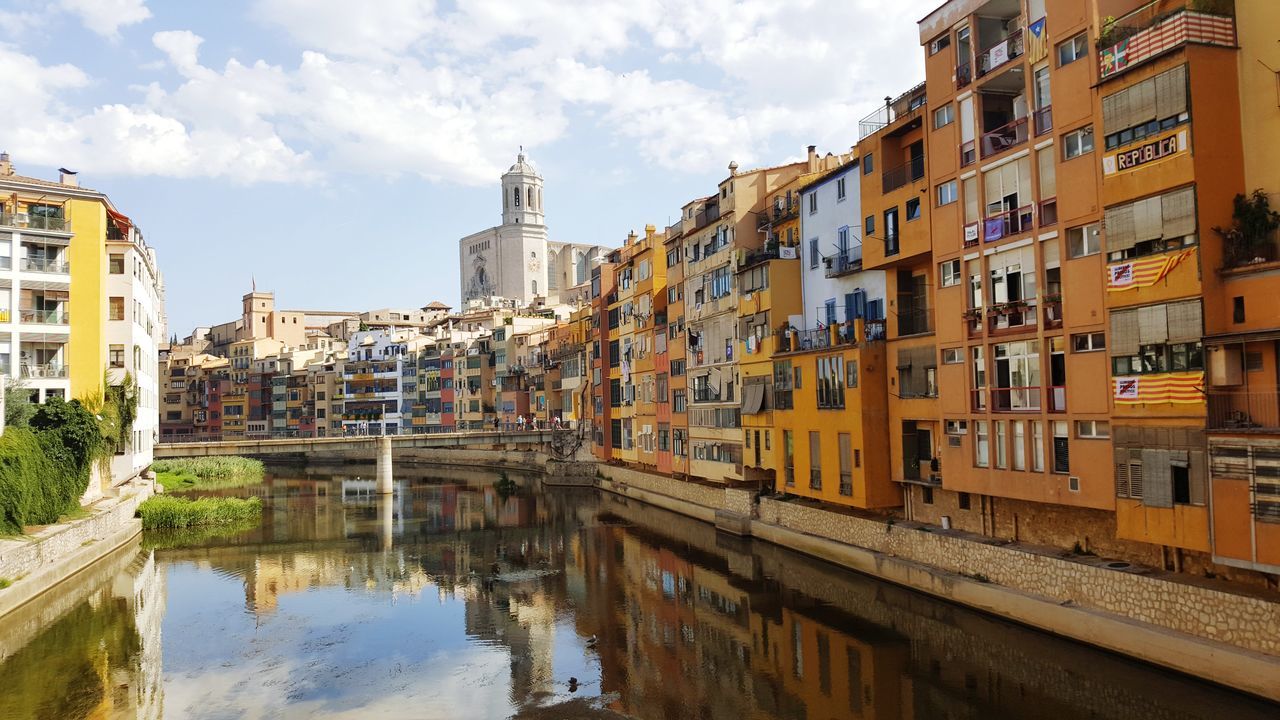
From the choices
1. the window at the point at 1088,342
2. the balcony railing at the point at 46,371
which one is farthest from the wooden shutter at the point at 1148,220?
the balcony railing at the point at 46,371

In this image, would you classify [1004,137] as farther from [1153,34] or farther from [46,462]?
[46,462]

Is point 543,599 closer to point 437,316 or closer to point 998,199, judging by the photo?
point 998,199

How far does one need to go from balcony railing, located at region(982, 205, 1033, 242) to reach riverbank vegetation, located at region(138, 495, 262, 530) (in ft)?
145

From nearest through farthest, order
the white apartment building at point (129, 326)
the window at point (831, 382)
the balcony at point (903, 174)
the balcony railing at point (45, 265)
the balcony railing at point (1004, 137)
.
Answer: the balcony railing at point (1004, 137) → the balcony at point (903, 174) → the window at point (831, 382) → the balcony railing at point (45, 265) → the white apartment building at point (129, 326)

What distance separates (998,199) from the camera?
28.0m

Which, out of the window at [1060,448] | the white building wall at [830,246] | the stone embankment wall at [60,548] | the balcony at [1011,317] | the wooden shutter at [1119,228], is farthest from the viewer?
the white building wall at [830,246]

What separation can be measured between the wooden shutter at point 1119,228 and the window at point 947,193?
697 centimetres

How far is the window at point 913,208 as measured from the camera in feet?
106

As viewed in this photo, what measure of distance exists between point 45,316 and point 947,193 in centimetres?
4495

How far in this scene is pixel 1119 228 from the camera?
2283cm

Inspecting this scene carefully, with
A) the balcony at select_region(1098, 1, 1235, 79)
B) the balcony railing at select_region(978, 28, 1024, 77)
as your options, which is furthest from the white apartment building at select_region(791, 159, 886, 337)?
the balcony at select_region(1098, 1, 1235, 79)

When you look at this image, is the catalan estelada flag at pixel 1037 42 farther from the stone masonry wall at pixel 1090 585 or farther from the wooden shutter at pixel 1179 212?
the stone masonry wall at pixel 1090 585

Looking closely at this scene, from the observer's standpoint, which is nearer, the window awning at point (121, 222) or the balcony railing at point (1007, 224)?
the balcony railing at point (1007, 224)

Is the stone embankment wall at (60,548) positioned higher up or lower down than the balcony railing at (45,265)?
lower down
